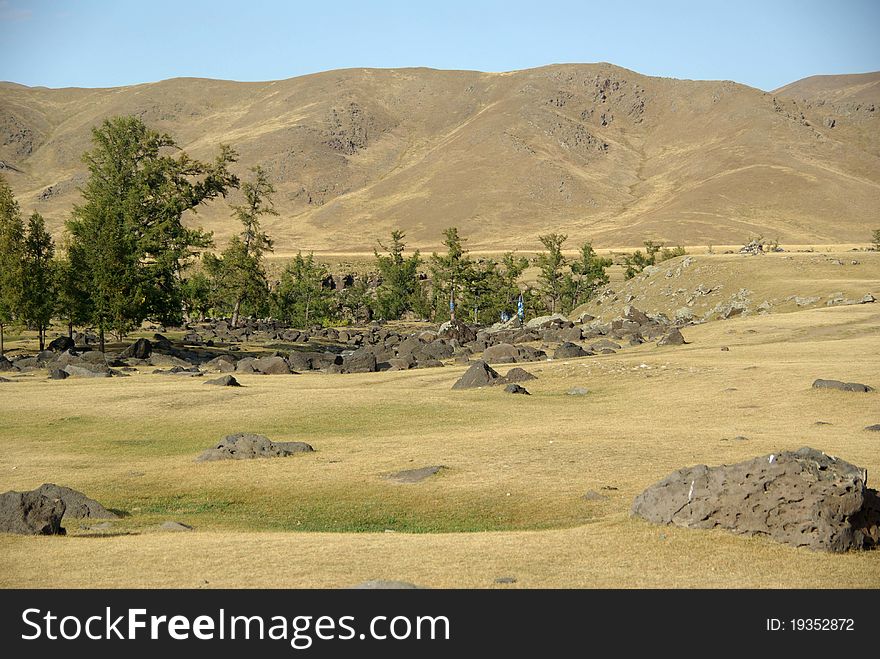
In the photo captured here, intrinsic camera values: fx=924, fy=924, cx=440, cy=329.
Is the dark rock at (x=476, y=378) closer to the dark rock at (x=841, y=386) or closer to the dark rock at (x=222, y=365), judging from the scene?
the dark rock at (x=841, y=386)

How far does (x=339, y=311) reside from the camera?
418 feet

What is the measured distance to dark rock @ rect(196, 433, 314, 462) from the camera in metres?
24.7

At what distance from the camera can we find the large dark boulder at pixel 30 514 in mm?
15266

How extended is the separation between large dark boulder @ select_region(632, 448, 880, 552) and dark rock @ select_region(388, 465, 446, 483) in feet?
22.4

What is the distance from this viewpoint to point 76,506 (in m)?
17.8

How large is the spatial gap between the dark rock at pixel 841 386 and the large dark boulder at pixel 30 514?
956 inches

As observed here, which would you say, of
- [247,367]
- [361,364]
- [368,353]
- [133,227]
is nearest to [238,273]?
[133,227]

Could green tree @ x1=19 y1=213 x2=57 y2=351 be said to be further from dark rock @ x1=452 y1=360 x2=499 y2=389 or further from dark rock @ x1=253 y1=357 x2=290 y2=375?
dark rock @ x1=452 y1=360 x2=499 y2=389

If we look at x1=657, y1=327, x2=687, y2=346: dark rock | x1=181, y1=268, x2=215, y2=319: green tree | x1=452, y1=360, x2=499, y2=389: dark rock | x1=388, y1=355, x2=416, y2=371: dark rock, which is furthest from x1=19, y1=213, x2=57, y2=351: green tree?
x1=657, y1=327, x2=687, y2=346: dark rock

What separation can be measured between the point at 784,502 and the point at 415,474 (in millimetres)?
9485

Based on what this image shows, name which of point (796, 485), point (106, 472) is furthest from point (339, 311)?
point (796, 485)
